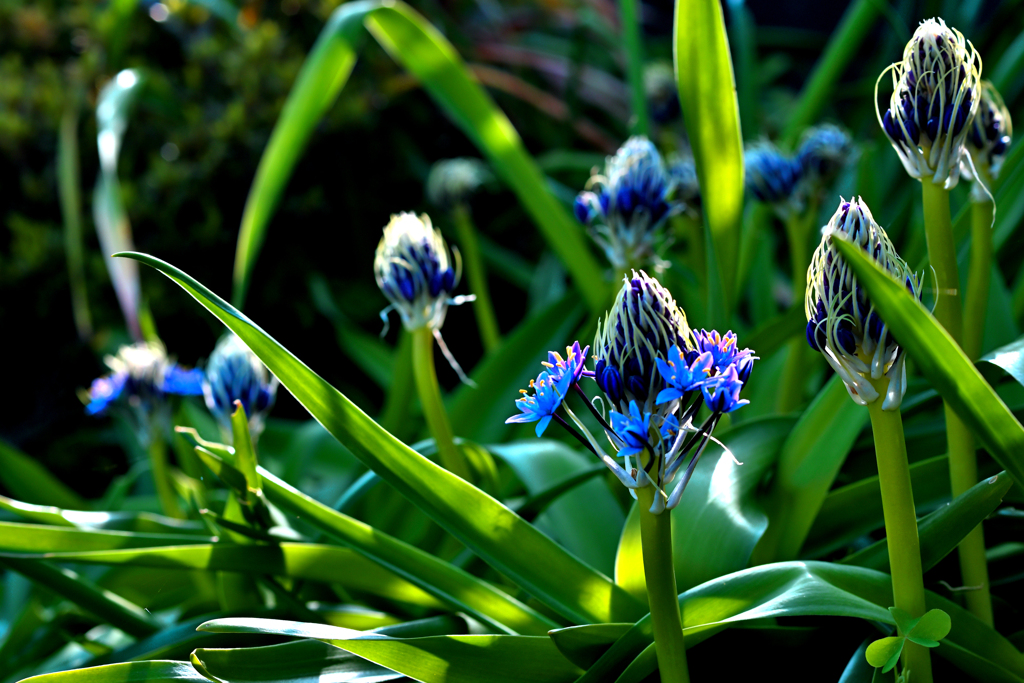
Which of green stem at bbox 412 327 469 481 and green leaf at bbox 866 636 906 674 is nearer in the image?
green leaf at bbox 866 636 906 674

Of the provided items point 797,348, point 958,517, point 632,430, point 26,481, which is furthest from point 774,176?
point 26,481

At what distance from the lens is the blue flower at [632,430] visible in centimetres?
35

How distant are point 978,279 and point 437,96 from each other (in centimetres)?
76

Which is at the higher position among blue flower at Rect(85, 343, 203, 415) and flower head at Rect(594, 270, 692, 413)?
flower head at Rect(594, 270, 692, 413)

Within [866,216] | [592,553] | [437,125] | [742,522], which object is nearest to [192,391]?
[592,553]

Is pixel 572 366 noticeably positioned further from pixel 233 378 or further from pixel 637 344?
pixel 233 378

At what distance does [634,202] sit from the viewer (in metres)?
0.70

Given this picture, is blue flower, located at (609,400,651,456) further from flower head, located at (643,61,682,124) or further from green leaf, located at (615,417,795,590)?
flower head, located at (643,61,682,124)

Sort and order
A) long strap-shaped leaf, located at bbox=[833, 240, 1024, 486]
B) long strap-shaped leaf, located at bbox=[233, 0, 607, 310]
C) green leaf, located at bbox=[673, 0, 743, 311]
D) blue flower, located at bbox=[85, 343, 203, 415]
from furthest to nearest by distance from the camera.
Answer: long strap-shaped leaf, located at bbox=[233, 0, 607, 310], blue flower, located at bbox=[85, 343, 203, 415], green leaf, located at bbox=[673, 0, 743, 311], long strap-shaped leaf, located at bbox=[833, 240, 1024, 486]

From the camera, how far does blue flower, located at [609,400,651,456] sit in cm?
35

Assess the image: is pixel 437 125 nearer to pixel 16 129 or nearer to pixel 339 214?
pixel 339 214

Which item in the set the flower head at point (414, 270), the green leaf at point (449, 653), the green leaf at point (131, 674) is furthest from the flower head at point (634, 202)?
the green leaf at point (131, 674)

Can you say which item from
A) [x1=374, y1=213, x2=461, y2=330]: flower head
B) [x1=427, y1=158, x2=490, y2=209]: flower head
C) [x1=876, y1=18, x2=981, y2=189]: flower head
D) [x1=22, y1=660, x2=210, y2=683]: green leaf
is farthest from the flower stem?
[x1=427, y1=158, x2=490, y2=209]: flower head

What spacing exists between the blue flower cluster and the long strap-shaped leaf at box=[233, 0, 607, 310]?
61 cm
